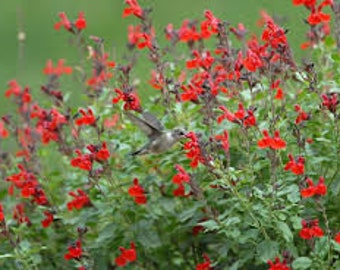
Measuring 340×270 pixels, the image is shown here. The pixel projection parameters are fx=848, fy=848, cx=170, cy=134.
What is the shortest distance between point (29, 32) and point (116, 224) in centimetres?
759

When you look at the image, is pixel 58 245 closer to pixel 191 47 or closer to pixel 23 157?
pixel 23 157

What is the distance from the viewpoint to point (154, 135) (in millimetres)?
4105

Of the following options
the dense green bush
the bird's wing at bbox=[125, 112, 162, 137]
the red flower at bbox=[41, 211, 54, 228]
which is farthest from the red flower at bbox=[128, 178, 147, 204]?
the red flower at bbox=[41, 211, 54, 228]

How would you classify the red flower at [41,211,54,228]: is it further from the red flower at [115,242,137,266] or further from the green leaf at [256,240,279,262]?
the green leaf at [256,240,279,262]

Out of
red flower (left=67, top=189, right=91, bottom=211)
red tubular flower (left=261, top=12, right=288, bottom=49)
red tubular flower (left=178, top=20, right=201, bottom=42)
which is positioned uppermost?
red tubular flower (left=178, top=20, right=201, bottom=42)

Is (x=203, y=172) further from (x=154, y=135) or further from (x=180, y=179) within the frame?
(x=180, y=179)

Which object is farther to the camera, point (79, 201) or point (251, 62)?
point (79, 201)

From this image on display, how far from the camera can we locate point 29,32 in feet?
37.9

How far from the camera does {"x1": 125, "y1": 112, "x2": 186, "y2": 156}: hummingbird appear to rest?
402 centimetres

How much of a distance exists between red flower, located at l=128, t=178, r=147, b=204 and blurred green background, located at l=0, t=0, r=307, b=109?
5.37m

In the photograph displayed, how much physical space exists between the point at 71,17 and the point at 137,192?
7878 millimetres

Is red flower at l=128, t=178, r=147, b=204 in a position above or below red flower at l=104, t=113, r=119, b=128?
below

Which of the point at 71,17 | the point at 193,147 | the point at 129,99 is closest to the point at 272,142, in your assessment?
the point at 193,147

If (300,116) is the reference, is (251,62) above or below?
above
